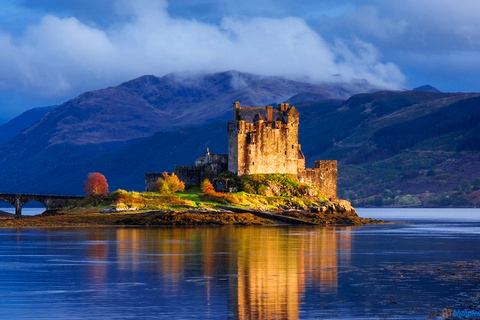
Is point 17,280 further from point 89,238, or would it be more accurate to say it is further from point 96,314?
point 89,238

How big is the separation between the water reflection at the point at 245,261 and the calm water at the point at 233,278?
7 cm

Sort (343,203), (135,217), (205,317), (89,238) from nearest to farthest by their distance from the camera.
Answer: (205,317) → (89,238) → (135,217) → (343,203)

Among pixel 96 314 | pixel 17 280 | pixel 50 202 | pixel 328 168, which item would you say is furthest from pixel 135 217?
pixel 96 314

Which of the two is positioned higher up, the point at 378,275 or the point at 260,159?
the point at 260,159

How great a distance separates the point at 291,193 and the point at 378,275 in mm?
64647

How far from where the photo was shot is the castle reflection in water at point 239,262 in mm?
35531

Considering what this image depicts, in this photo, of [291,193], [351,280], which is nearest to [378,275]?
[351,280]

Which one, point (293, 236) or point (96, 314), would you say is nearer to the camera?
point (96, 314)

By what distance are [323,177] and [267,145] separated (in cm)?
1077

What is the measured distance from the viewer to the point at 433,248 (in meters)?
63.8

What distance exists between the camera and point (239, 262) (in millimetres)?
49781

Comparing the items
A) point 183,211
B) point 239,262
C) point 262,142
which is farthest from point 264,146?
point 239,262

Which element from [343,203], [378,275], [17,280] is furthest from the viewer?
[343,203]

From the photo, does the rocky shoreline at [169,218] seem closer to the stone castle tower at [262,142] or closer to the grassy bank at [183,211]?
the grassy bank at [183,211]
